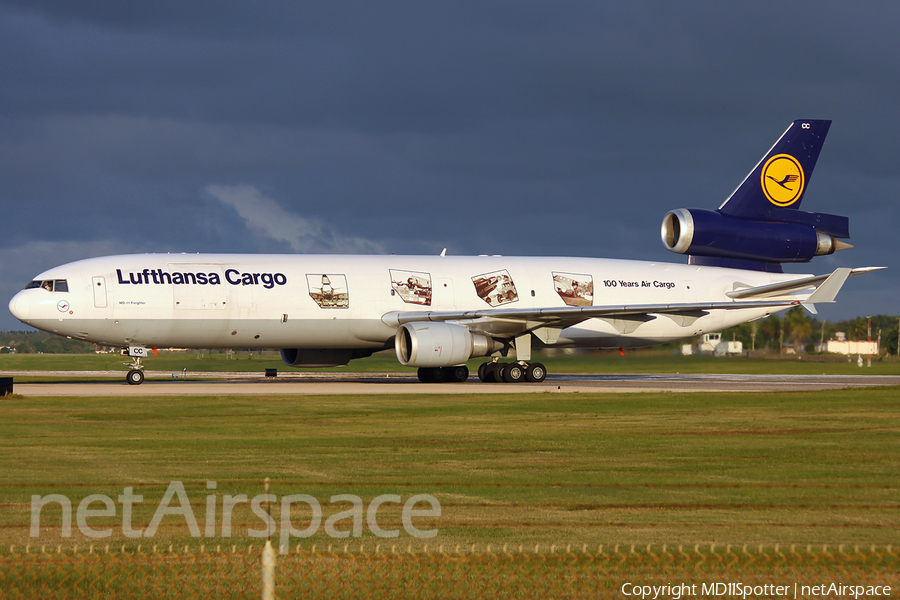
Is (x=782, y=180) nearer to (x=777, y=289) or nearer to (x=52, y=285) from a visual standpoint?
(x=777, y=289)

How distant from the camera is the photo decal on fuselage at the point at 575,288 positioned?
3831 centimetres

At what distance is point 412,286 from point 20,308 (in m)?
13.2

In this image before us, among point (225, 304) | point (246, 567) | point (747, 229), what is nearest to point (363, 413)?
point (225, 304)

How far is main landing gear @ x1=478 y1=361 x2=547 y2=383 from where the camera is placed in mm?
36375

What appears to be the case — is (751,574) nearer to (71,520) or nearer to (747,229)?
(71,520)

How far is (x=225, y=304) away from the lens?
108 ft

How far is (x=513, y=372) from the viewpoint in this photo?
36375 mm

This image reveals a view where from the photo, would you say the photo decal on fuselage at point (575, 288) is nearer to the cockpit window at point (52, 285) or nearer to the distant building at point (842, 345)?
the cockpit window at point (52, 285)

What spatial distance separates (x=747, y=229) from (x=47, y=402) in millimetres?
27842

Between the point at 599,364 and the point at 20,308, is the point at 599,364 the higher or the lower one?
the lower one

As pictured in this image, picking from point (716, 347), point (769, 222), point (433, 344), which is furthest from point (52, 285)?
point (716, 347)

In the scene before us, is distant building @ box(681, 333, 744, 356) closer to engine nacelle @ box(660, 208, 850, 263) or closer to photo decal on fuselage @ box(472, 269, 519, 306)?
engine nacelle @ box(660, 208, 850, 263)

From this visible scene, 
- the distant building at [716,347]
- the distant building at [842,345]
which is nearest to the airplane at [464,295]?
the distant building at [716,347]

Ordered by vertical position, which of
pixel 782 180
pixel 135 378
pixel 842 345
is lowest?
pixel 135 378
